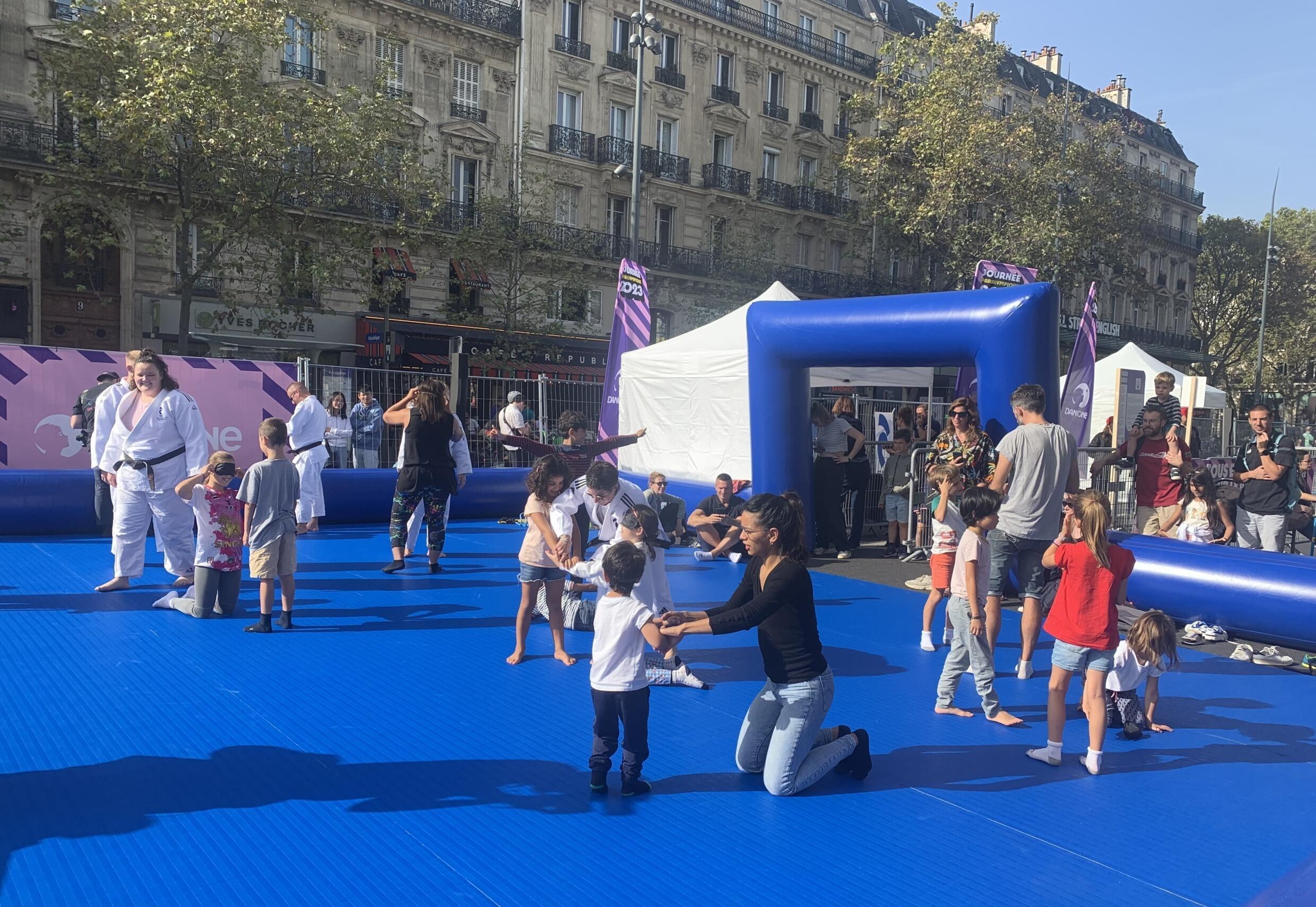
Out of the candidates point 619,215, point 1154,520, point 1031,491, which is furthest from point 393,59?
point 1031,491

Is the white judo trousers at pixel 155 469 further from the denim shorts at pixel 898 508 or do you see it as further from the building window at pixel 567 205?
the building window at pixel 567 205

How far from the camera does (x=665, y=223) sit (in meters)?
33.3

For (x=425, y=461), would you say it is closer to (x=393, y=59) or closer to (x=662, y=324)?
→ (x=393, y=59)

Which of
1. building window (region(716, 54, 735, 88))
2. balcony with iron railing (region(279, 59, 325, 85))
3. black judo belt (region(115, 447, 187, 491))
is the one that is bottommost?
black judo belt (region(115, 447, 187, 491))

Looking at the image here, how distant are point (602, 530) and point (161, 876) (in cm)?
336

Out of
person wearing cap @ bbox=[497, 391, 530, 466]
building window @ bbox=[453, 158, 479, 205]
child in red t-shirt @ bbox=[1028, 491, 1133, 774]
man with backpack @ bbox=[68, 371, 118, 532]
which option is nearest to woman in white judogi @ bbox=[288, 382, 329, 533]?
man with backpack @ bbox=[68, 371, 118, 532]

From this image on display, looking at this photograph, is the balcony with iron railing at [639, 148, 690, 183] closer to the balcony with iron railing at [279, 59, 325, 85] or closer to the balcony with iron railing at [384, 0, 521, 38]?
the balcony with iron railing at [384, 0, 521, 38]

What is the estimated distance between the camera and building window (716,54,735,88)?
1353 inches

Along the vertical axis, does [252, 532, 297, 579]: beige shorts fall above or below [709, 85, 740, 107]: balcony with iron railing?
below

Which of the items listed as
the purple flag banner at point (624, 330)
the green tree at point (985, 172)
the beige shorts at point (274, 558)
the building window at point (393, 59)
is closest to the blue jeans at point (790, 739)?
the beige shorts at point (274, 558)

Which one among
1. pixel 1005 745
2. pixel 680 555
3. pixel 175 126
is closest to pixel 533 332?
pixel 175 126

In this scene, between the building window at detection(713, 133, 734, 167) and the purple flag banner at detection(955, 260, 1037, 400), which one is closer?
the purple flag banner at detection(955, 260, 1037, 400)

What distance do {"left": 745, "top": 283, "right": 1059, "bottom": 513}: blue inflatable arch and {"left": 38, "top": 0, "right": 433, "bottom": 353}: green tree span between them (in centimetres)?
1102

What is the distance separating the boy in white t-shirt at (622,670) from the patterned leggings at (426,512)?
5.19 m
